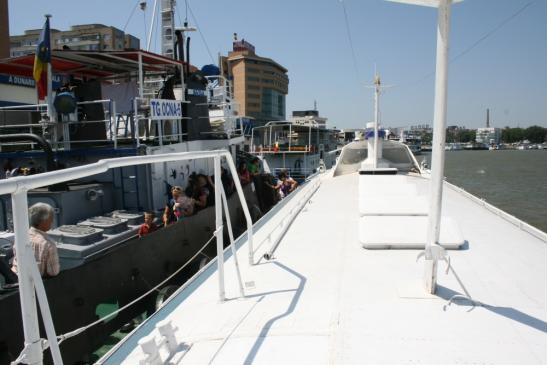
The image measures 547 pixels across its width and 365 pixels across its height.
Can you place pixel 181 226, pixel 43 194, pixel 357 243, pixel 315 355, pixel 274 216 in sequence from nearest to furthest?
pixel 315 355 < pixel 357 243 < pixel 43 194 < pixel 181 226 < pixel 274 216

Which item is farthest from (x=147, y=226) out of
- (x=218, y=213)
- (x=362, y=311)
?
(x=362, y=311)

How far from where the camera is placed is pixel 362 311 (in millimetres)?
3197

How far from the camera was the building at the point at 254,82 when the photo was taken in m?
95.6

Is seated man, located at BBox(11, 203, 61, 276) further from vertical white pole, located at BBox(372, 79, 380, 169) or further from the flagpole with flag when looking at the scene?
vertical white pole, located at BBox(372, 79, 380, 169)

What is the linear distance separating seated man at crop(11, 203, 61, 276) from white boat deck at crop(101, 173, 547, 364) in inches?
53.8

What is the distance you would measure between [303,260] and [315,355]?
84.1 inches

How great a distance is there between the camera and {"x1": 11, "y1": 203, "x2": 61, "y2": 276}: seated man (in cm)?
366

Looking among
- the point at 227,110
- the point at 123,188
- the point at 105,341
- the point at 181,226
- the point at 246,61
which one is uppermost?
the point at 246,61

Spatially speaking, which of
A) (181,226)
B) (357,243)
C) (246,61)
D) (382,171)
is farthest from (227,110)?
(246,61)

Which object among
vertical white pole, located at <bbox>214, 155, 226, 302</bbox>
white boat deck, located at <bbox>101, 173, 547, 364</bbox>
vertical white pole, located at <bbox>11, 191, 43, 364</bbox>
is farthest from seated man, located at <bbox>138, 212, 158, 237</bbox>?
vertical white pole, located at <bbox>11, 191, 43, 364</bbox>

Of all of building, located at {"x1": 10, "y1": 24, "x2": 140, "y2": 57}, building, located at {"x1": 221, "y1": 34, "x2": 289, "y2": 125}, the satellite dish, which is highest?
building, located at {"x1": 10, "y1": 24, "x2": 140, "y2": 57}

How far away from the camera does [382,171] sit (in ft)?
32.9

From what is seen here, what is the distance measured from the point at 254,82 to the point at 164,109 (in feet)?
299

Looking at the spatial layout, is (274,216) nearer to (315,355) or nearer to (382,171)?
(382,171)
